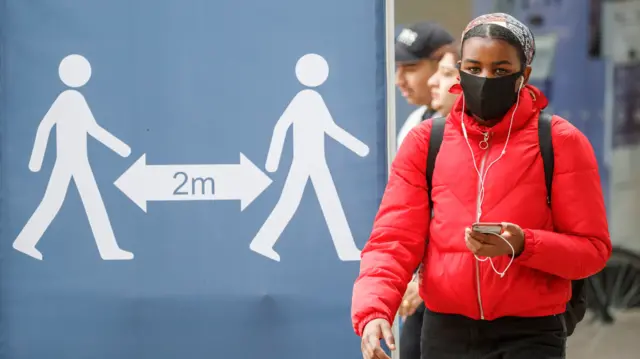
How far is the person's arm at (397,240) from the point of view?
8.15 feet

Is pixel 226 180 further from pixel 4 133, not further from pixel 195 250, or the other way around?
pixel 4 133

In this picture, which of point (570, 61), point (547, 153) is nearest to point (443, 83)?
point (547, 153)

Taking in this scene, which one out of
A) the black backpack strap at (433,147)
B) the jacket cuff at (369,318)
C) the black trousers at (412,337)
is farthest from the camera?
the black trousers at (412,337)

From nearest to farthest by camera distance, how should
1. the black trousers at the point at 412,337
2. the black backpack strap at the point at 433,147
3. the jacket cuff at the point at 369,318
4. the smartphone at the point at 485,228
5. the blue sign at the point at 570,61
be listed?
the smartphone at the point at 485,228 → the jacket cuff at the point at 369,318 → the black backpack strap at the point at 433,147 → the black trousers at the point at 412,337 → the blue sign at the point at 570,61

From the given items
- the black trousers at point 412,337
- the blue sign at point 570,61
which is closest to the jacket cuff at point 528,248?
the black trousers at point 412,337

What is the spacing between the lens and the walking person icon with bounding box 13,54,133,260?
4.07 meters

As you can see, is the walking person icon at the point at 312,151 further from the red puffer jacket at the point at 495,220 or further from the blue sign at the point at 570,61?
the blue sign at the point at 570,61

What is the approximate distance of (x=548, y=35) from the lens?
283 inches

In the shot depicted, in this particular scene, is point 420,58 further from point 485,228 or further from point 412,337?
point 485,228

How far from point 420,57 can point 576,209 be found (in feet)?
5.50

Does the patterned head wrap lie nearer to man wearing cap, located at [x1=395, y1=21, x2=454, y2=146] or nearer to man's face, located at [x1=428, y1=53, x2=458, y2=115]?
man's face, located at [x1=428, y1=53, x2=458, y2=115]

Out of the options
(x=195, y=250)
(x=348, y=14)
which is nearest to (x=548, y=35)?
(x=348, y=14)

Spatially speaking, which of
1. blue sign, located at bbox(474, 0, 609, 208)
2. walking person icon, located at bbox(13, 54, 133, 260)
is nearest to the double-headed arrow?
walking person icon, located at bbox(13, 54, 133, 260)

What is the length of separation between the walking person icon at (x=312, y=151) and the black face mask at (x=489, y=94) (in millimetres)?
1468
